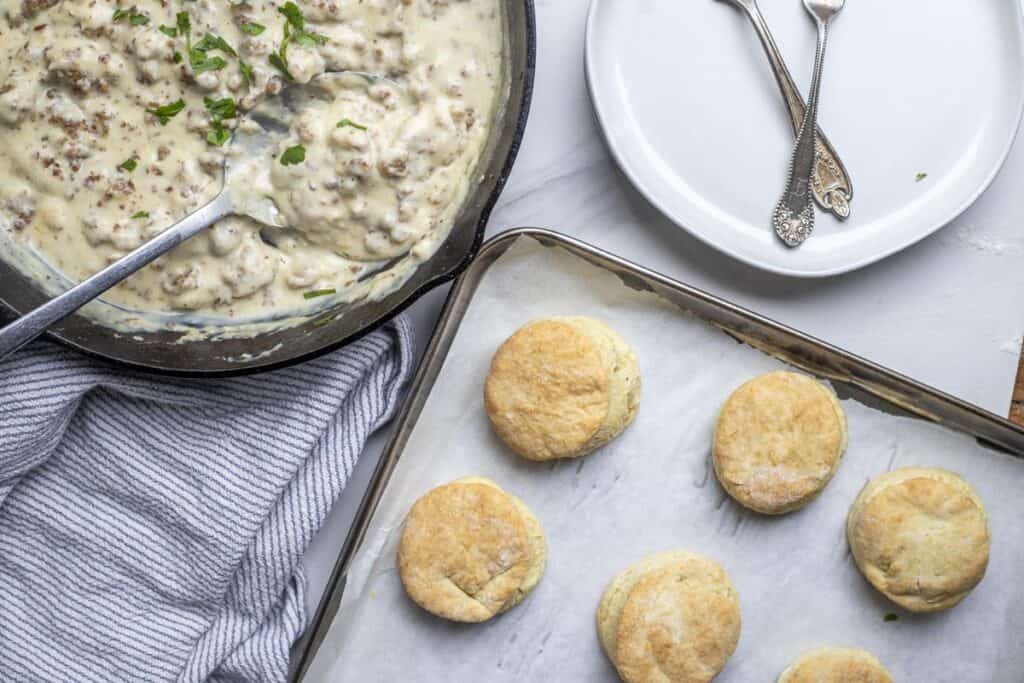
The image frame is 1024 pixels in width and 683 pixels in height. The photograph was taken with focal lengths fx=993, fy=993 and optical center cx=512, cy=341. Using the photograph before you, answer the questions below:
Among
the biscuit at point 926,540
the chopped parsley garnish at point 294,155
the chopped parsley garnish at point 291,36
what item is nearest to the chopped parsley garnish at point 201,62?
the chopped parsley garnish at point 291,36

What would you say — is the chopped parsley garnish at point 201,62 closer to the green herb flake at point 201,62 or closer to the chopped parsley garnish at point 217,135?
the green herb flake at point 201,62

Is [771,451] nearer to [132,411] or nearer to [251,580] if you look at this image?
→ [251,580]

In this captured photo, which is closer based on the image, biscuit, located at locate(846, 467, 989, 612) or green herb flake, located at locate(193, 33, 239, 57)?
green herb flake, located at locate(193, 33, 239, 57)

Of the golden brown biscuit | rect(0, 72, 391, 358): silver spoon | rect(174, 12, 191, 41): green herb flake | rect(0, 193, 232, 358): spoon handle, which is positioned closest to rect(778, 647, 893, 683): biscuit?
the golden brown biscuit

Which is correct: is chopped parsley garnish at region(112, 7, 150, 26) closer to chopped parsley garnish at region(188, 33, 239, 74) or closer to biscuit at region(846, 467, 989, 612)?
chopped parsley garnish at region(188, 33, 239, 74)

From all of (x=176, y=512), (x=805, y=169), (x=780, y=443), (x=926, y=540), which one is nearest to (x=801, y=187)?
(x=805, y=169)
